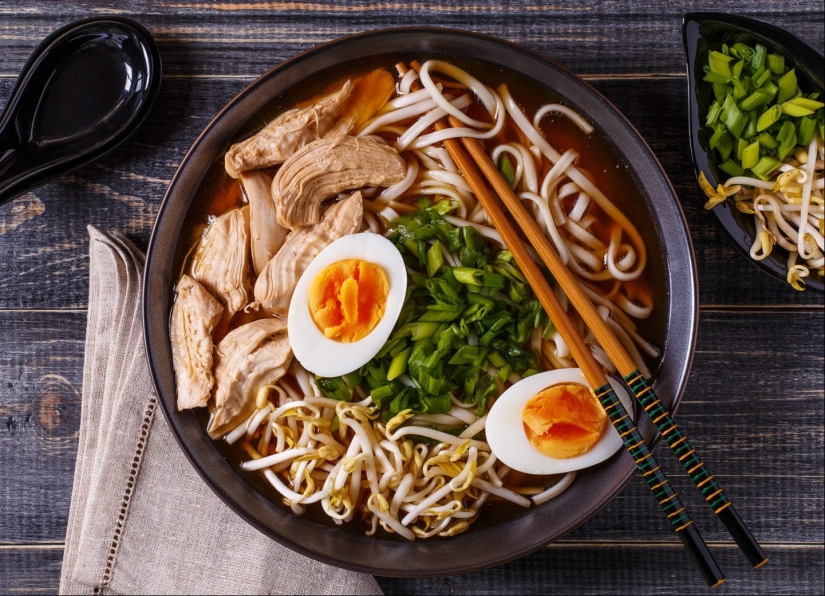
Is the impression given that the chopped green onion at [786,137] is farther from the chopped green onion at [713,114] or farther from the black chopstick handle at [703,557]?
the black chopstick handle at [703,557]

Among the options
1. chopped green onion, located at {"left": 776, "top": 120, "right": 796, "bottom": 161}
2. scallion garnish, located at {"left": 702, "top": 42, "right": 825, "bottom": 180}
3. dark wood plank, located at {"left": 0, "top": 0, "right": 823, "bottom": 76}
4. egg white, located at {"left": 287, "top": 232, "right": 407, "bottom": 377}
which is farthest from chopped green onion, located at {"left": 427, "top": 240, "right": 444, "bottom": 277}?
chopped green onion, located at {"left": 776, "top": 120, "right": 796, "bottom": 161}

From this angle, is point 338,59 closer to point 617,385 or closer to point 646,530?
point 617,385

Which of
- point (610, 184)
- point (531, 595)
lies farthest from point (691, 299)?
point (531, 595)

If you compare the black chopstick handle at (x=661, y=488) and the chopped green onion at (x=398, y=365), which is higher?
Result: the chopped green onion at (x=398, y=365)

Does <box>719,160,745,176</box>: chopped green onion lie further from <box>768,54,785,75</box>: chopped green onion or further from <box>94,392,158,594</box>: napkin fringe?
<box>94,392,158,594</box>: napkin fringe

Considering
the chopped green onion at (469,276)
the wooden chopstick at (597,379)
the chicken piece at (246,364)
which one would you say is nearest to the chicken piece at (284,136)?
the wooden chopstick at (597,379)
